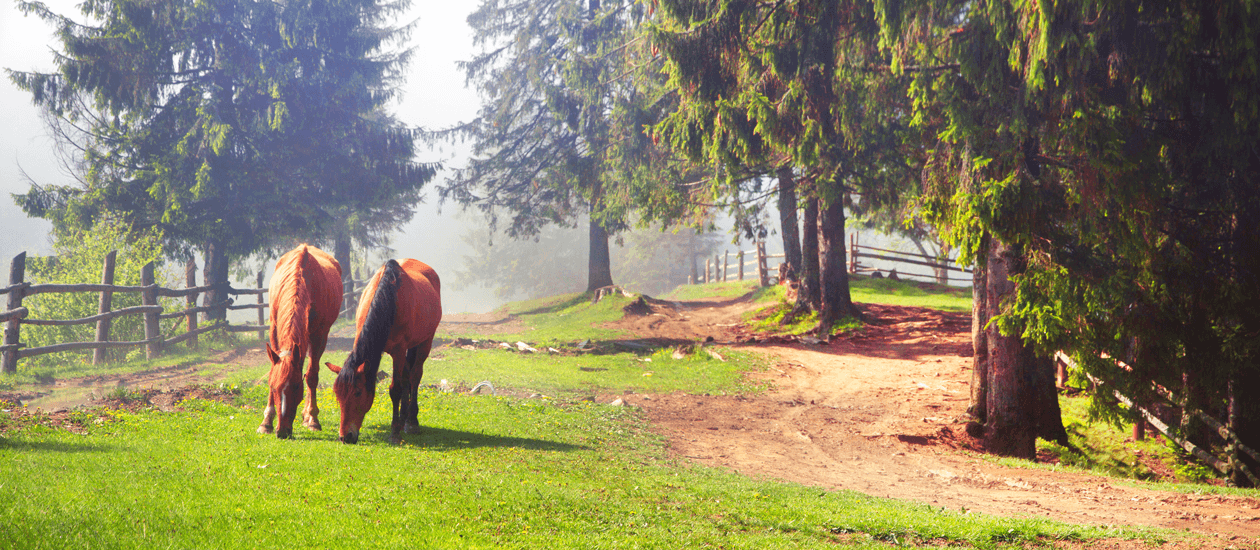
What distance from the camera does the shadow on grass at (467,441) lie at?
24.7 ft

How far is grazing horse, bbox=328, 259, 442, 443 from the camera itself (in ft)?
23.2

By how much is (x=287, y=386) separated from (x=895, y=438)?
27.4 ft

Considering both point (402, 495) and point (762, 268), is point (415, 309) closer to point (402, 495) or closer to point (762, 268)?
point (402, 495)

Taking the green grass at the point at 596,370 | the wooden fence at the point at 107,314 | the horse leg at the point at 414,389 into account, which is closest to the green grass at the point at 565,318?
the green grass at the point at 596,370

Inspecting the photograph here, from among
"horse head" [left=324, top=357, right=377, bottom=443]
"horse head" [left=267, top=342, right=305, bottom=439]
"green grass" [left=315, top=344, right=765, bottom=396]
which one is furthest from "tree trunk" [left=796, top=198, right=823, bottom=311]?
"horse head" [left=267, top=342, right=305, bottom=439]

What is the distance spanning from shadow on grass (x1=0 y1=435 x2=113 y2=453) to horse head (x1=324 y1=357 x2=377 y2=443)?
75.2 inches

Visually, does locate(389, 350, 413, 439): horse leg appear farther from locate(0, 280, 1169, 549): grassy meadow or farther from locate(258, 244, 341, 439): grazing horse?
locate(258, 244, 341, 439): grazing horse

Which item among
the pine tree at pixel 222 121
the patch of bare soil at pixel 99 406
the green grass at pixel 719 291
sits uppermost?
the pine tree at pixel 222 121

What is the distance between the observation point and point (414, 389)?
335 inches

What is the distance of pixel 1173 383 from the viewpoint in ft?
26.8

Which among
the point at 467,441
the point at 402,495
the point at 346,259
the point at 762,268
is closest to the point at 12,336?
the point at 467,441

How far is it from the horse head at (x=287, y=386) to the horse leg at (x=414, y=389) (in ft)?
4.36

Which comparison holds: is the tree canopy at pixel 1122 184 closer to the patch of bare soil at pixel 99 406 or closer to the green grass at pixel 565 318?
the patch of bare soil at pixel 99 406

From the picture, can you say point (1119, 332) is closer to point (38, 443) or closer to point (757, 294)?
point (38, 443)
